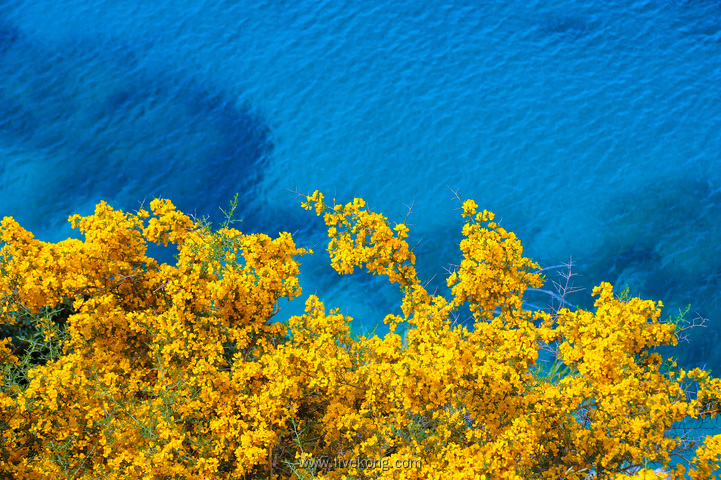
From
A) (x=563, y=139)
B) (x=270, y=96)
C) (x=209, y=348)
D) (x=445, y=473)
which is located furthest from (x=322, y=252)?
(x=445, y=473)

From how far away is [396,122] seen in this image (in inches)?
714

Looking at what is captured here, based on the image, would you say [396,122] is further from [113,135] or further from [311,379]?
[311,379]

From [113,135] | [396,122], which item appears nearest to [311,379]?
[396,122]

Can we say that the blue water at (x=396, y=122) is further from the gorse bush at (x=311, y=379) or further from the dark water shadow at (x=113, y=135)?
the gorse bush at (x=311, y=379)

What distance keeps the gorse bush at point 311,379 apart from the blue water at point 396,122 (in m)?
7.43

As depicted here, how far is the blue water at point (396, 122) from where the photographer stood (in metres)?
15.3

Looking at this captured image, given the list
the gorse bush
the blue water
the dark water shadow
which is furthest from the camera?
the dark water shadow

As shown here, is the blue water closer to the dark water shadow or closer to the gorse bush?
the dark water shadow

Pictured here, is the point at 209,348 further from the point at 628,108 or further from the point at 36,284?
the point at 628,108

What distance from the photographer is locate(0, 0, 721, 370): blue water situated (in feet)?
50.3

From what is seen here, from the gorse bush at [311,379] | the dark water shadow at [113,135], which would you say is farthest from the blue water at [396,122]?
the gorse bush at [311,379]

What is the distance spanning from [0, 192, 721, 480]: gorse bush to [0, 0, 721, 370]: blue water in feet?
24.4

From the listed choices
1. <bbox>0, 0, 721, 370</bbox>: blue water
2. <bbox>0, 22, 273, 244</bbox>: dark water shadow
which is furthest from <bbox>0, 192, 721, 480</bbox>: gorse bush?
<bbox>0, 22, 273, 244</bbox>: dark water shadow

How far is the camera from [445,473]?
5047 millimetres
